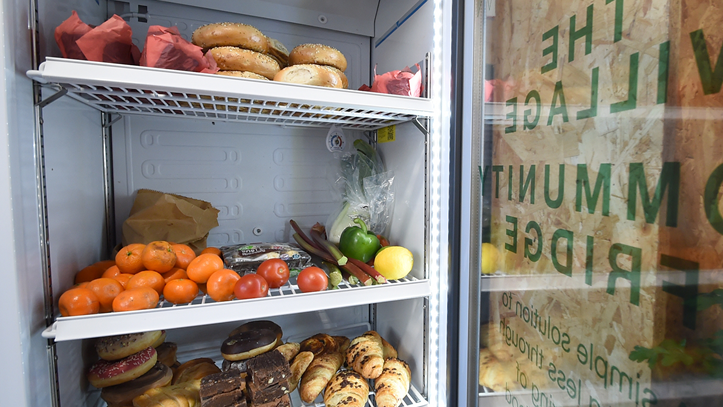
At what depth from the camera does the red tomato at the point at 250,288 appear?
0.89 m

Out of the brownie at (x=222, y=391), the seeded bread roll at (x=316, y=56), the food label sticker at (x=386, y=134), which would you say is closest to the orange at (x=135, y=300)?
the brownie at (x=222, y=391)

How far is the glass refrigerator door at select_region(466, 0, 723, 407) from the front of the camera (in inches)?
19.7

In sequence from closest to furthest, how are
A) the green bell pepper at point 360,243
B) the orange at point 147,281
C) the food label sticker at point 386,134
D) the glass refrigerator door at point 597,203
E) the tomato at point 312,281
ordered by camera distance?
the glass refrigerator door at point 597,203, the orange at point 147,281, the tomato at point 312,281, the green bell pepper at point 360,243, the food label sticker at point 386,134

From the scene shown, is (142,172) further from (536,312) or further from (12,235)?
(536,312)

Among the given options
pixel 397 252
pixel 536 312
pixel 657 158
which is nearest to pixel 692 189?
pixel 657 158

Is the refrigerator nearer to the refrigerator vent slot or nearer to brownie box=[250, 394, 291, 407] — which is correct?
the refrigerator vent slot

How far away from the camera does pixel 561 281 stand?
0.74m

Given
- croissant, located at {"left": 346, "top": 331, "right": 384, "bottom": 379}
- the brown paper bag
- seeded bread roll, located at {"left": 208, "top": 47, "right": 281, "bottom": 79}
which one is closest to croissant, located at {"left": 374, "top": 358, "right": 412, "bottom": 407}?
croissant, located at {"left": 346, "top": 331, "right": 384, "bottom": 379}

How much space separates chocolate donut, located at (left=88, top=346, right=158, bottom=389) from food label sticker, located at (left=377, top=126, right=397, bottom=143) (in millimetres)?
1051

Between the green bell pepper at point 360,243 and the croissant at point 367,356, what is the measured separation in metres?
0.27

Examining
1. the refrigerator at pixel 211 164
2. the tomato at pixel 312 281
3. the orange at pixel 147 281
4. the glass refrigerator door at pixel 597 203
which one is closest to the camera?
the glass refrigerator door at pixel 597 203

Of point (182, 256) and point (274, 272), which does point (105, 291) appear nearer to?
point (182, 256)

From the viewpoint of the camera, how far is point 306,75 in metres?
0.95

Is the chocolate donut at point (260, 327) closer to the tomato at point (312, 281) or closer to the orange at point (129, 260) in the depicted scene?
the tomato at point (312, 281)
